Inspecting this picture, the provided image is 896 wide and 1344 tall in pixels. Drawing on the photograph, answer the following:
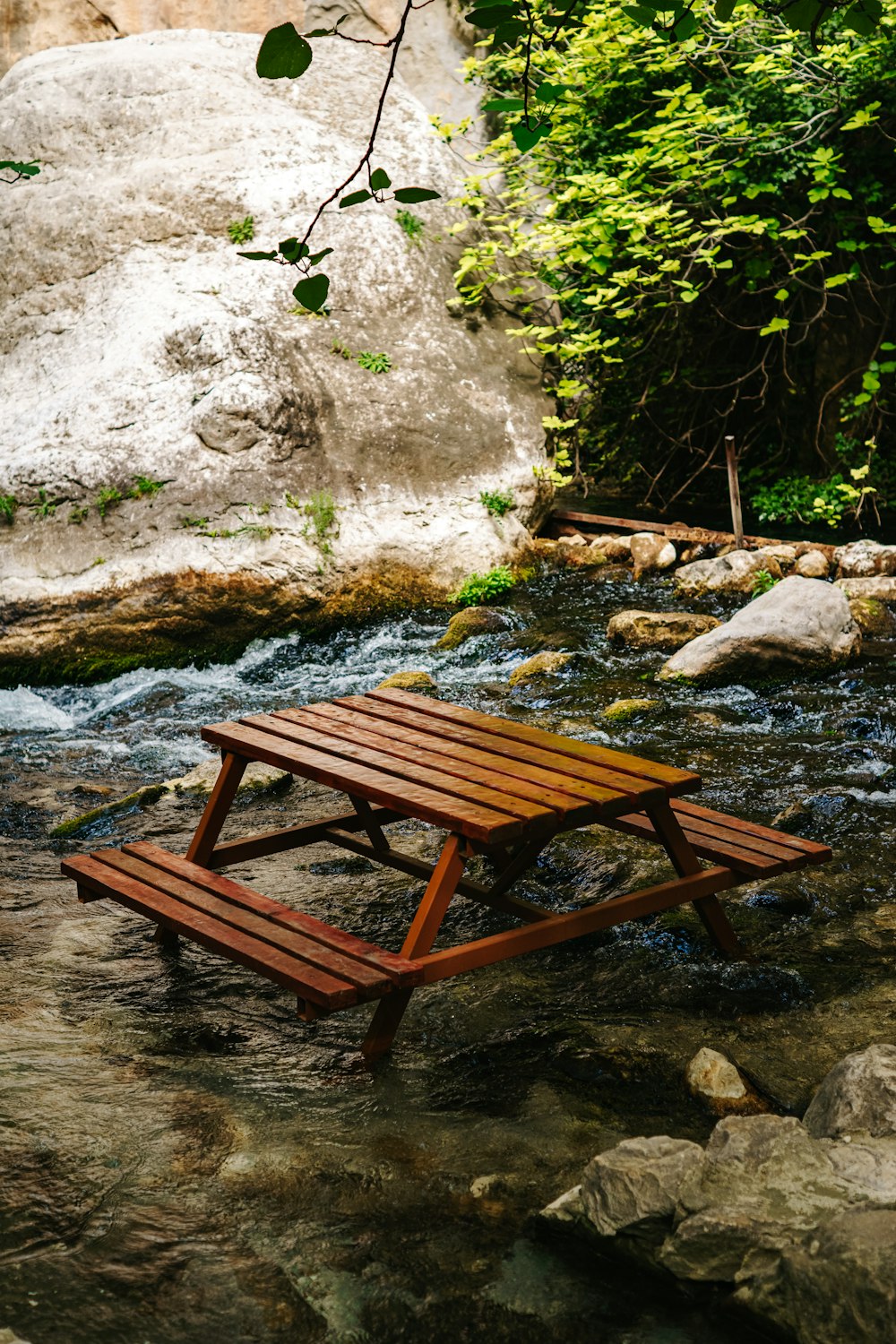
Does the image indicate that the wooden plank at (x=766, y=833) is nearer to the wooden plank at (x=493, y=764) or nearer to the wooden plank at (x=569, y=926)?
the wooden plank at (x=569, y=926)

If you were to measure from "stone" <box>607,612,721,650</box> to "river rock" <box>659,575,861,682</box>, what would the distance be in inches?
23.3

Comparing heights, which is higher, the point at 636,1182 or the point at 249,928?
the point at 249,928

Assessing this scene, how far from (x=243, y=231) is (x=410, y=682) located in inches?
180

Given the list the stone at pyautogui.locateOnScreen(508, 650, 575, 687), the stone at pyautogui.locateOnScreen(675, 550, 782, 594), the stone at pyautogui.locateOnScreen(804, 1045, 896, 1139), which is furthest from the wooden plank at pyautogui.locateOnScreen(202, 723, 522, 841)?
the stone at pyautogui.locateOnScreen(675, 550, 782, 594)

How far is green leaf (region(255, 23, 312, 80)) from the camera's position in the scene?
1772 millimetres

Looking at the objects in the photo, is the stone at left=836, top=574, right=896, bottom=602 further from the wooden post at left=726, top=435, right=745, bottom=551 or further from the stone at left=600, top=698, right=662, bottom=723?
the stone at left=600, top=698, right=662, bottom=723

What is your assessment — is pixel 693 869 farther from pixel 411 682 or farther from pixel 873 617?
pixel 873 617

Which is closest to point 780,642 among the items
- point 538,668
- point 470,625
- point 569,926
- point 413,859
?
point 538,668

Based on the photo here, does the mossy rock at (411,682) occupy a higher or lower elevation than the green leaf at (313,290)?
lower

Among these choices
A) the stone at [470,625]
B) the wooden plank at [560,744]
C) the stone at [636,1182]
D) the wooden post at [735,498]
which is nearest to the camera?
the stone at [636,1182]

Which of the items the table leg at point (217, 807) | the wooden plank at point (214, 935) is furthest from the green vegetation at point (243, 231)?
the wooden plank at point (214, 935)

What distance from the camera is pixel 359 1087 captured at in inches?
126

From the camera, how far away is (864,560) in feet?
30.4

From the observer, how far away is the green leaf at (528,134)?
2.11 m
